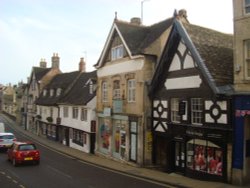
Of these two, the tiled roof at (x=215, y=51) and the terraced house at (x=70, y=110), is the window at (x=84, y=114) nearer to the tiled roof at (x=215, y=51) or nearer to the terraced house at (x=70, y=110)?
the terraced house at (x=70, y=110)

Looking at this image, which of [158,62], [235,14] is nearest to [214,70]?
[235,14]

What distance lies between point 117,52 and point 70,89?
20.0 metres

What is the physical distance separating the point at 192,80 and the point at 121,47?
9901 millimetres

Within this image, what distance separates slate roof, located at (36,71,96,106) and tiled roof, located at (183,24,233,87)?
1658 centimetres

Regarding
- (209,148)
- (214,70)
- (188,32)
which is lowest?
(209,148)

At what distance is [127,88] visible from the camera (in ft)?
96.5

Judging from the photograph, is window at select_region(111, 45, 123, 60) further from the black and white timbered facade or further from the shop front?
the shop front

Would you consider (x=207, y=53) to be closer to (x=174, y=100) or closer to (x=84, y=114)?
(x=174, y=100)

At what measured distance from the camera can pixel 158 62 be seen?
990 inches

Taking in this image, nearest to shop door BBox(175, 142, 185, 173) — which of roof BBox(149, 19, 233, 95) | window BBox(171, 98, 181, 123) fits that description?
window BBox(171, 98, 181, 123)

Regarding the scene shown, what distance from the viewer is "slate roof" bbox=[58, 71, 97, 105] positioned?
39062mm

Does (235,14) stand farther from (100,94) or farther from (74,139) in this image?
(74,139)

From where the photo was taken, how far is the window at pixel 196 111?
21.5 metres

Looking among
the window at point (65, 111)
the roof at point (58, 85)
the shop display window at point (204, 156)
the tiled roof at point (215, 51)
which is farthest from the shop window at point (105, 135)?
the roof at point (58, 85)
